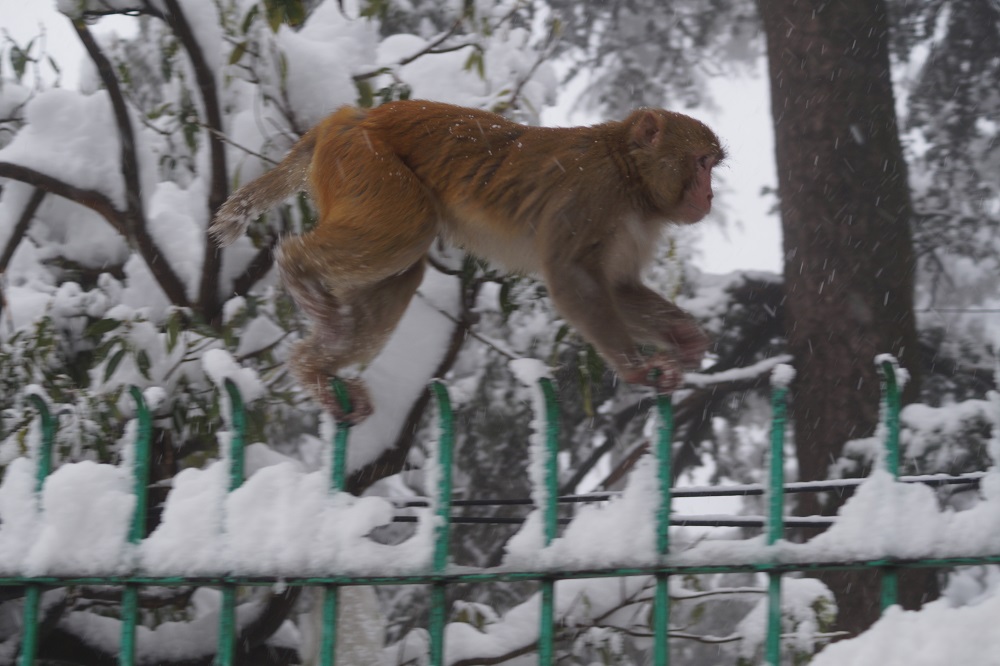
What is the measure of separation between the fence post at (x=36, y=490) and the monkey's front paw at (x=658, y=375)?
113cm

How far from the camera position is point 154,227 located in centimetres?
380

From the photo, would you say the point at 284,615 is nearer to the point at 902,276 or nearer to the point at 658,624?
the point at 658,624

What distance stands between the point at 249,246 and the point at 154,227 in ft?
1.15

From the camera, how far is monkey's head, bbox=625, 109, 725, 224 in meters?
2.82

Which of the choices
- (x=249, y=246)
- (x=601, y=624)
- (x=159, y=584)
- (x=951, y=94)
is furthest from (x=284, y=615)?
(x=951, y=94)

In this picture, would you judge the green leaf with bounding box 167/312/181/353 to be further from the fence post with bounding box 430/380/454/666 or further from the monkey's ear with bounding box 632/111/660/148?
the fence post with bounding box 430/380/454/666

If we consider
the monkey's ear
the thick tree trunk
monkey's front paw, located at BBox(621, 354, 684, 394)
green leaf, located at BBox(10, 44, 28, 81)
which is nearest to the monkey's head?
the monkey's ear

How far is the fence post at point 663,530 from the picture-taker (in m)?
1.45

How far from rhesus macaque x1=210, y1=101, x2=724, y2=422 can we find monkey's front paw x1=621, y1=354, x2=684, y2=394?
20 cm

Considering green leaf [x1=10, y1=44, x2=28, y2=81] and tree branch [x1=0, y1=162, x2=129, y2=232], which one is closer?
tree branch [x1=0, y1=162, x2=129, y2=232]

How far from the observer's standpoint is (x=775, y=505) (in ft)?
4.71

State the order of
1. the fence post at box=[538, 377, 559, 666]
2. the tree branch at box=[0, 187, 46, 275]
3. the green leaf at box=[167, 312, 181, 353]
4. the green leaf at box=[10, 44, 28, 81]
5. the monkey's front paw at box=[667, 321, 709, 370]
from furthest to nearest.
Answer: the green leaf at box=[10, 44, 28, 81] < the tree branch at box=[0, 187, 46, 275] < the green leaf at box=[167, 312, 181, 353] < the monkey's front paw at box=[667, 321, 709, 370] < the fence post at box=[538, 377, 559, 666]

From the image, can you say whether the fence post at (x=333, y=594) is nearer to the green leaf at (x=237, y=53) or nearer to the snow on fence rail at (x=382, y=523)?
the snow on fence rail at (x=382, y=523)

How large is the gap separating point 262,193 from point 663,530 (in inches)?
73.1
